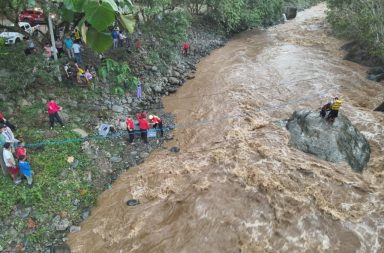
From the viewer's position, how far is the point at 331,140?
488 inches

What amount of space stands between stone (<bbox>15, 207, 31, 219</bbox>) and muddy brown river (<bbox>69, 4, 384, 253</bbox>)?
1637 mm

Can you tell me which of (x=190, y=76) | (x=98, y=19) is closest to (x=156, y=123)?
(x=190, y=76)

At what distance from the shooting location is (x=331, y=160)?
39.2ft

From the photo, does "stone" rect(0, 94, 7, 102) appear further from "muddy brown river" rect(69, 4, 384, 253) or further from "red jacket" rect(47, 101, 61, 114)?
"muddy brown river" rect(69, 4, 384, 253)

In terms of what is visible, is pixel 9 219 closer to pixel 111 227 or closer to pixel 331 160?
pixel 111 227

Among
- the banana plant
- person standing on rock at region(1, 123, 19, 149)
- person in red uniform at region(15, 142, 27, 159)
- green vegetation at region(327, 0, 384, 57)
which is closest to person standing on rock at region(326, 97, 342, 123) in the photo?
green vegetation at region(327, 0, 384, 57)

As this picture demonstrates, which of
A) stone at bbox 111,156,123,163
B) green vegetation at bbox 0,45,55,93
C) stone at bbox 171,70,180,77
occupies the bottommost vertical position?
stone at bbox 111,156,123,163

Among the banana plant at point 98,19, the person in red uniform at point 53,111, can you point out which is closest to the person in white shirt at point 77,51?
the person in red uniform at point 53,111

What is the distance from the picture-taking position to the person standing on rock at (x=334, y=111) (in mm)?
12611

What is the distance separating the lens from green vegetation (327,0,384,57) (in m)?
20.0

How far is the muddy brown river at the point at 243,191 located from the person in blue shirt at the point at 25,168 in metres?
2.29

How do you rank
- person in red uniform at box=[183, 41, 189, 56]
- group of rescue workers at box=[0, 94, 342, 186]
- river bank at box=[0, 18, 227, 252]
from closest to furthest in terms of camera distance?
1. river bank at box=[0, 18, 227, 252]
2. group of rescue workers at box=[0, 94, 342, 186]
3. person in red uniform at box=[183, 41, 189, 56]

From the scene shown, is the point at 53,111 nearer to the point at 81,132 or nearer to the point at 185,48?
the point at 81,132

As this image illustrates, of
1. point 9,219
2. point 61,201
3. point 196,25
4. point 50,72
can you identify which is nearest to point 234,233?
point 61,201
